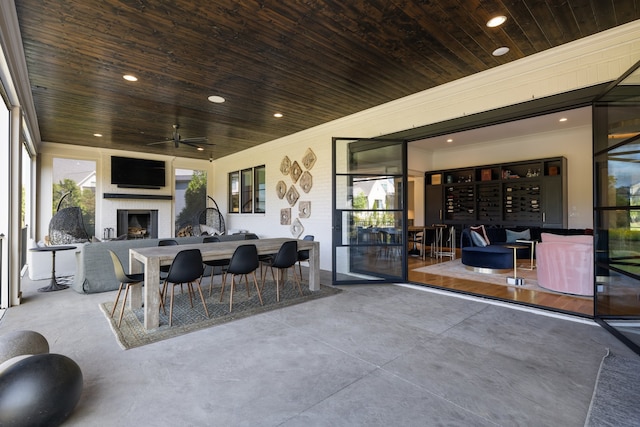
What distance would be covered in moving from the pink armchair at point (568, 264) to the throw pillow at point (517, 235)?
3.15 meters

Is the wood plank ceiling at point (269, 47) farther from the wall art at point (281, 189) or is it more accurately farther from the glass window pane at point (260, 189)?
the glass window pane at point (260, 189)

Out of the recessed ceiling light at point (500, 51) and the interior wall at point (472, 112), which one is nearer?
the interior wall at point (472, 112)

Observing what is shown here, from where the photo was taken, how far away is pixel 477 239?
274 inches

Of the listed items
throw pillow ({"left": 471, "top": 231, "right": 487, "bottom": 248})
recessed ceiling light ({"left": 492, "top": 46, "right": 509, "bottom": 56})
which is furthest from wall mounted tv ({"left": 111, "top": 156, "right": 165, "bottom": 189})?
recessed ceiling light ({"left": 492, "top": 46, "right": 509, "bottom": 56})

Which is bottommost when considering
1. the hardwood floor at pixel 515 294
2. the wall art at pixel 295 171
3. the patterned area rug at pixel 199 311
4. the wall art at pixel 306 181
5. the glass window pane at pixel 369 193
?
the patterned area rug at pixel 199 311

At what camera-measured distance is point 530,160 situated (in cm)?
789

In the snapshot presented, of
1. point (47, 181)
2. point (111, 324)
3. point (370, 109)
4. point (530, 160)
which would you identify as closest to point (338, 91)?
point (370, 109)

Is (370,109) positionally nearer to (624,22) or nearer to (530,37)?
(530,37)

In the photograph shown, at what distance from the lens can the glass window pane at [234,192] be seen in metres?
9.45

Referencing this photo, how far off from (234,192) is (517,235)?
7.86m

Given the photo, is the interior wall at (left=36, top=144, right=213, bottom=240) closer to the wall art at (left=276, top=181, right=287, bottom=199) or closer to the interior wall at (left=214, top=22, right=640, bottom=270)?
the interior wall at (left=214, top=22, right=640, bottom=270)

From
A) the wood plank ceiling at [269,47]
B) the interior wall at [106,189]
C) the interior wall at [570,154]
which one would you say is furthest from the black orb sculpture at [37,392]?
the interior wall at [570,154]

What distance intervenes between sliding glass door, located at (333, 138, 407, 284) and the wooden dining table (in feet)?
1.58

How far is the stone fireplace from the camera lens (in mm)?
8758
